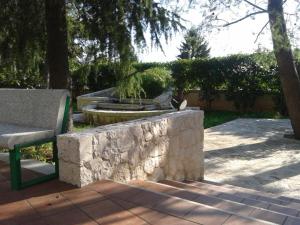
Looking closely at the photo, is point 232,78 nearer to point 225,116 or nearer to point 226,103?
point 226,103

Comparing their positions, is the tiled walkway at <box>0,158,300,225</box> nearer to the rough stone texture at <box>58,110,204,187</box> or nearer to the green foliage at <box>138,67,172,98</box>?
the rough stone texture at <box>58,110,204,187</box>

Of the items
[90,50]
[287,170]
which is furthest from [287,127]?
[90,50]

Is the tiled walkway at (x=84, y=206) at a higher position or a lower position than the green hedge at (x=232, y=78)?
lower

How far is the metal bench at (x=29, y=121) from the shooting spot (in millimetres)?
3984

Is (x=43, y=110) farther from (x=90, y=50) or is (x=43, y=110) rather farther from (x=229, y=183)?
(x=229, y=183)

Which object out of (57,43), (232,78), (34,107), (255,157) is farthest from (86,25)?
(232,78)

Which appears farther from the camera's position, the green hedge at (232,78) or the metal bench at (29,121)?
the green hedge at (232,78)

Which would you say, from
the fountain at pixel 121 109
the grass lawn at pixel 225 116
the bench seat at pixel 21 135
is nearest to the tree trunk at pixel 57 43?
the bench seat at pixel 21 135

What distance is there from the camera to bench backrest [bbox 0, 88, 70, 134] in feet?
14.6

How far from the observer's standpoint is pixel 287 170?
7.01m

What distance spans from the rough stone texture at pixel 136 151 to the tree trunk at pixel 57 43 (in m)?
2.43

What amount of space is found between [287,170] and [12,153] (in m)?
4.83

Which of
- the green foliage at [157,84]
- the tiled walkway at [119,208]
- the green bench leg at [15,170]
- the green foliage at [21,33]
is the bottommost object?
the tiled walkway at [119,208]

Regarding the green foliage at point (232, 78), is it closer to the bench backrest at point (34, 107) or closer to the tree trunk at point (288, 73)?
the tree trunk at point (288, 73)
